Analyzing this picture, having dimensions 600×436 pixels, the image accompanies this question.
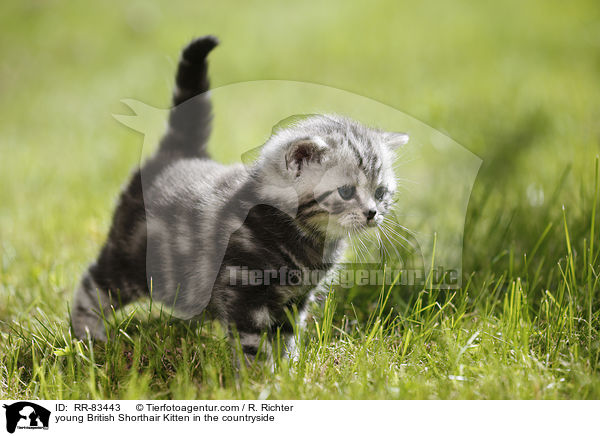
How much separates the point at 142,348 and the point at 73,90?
3.10m

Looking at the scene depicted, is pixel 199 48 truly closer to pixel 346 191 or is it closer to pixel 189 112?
pixel 189 112

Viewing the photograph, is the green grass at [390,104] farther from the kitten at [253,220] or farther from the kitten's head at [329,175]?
the kitten's head at [329,175]

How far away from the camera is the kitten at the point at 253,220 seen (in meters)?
1.56

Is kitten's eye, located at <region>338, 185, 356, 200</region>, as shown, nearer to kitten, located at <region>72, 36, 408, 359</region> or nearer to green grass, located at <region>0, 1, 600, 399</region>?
kitten, located at <region>72, 36, 408, 359</region>

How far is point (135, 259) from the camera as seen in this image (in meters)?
1.86

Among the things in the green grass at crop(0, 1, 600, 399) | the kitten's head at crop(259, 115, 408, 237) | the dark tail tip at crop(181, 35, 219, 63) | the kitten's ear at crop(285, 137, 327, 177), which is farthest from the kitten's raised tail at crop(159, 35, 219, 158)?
the kitten's ear at crop(285, 137, 327, 177)

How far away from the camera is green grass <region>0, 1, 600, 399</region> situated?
1.56m

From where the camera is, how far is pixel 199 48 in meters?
1.80

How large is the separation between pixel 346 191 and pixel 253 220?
0.27 meters

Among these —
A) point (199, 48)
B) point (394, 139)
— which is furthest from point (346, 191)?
point (199, 48)
